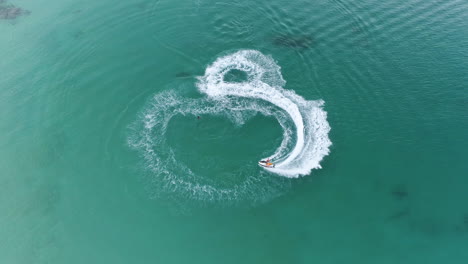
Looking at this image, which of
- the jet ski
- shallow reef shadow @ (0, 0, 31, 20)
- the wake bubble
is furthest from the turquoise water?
shallow reef shadow @ (0, 0, 31, 20)

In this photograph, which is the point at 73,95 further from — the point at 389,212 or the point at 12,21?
the point at 389,212

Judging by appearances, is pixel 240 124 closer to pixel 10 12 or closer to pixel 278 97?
pixel 278 97

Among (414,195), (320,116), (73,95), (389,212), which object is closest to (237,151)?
(320,116)

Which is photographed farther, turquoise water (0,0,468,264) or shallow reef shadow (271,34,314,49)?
shallow reef shadow (271,34,314,49)

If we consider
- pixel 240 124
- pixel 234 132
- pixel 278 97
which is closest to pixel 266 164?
pixel 234 132

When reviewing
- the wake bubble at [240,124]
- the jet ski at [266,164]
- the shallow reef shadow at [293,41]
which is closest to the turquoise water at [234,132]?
the wake bubble at [240,124]

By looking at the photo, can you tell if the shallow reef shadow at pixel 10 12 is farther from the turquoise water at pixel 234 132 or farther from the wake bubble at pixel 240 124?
the wake bubble at pixel 240 124

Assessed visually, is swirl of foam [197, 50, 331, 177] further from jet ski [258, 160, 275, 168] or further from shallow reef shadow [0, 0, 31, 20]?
shallow reef shadow [0, 0, 31, 20]

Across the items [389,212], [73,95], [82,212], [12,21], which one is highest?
[12,21]
